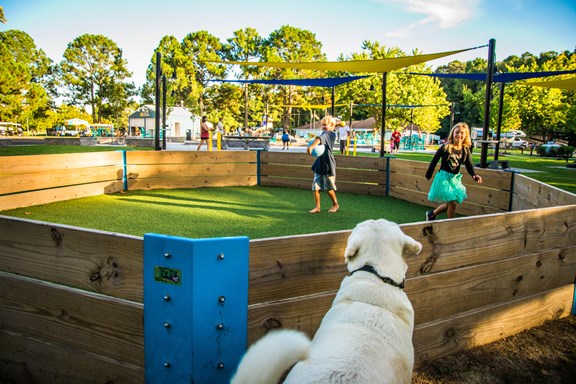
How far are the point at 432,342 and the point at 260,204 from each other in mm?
6561

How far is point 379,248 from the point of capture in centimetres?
213

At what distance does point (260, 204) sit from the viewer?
30.1ft

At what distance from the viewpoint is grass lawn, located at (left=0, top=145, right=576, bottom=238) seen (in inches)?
263

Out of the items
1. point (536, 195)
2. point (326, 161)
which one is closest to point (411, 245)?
point (536, 195)

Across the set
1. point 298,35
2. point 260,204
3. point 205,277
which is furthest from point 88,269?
point 298,35

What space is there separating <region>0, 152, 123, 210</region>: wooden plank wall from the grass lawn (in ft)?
0.97

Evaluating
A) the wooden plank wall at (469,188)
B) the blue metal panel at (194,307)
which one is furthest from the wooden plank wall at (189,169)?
the blue metal panel at (194,307)

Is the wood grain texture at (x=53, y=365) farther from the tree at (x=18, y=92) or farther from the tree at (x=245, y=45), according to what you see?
the tree at (x=245, y=45)

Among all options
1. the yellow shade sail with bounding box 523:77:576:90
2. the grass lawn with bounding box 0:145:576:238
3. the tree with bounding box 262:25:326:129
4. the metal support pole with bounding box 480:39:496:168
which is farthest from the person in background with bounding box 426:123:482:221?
the tree with bounding box 262:25:326:129

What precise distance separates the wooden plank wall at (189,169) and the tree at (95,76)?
61.5m

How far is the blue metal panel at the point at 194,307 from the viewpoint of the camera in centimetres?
185

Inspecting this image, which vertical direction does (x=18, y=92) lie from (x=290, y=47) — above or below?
below

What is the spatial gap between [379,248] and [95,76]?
2957 inches

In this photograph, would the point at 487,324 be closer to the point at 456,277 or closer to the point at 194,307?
the point at 456,277
